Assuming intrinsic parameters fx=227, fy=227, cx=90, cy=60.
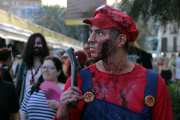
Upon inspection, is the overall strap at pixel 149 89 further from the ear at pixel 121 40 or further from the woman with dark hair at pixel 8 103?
the woman with dark hair at pixel 8 103

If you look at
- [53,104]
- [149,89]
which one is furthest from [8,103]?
[149,89]

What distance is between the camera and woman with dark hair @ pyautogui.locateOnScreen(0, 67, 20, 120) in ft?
8.73

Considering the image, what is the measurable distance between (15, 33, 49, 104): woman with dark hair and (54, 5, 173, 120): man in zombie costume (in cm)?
240

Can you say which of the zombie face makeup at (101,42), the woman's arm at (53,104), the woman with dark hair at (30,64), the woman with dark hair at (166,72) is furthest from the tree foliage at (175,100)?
the woman with dark hair at (166,72)

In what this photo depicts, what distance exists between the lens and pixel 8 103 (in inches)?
107

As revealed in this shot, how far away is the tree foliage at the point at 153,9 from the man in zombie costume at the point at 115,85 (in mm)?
2202

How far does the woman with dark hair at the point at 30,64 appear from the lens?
406 centimetres

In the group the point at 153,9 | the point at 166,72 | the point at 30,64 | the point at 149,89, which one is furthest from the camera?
the point at 166,72

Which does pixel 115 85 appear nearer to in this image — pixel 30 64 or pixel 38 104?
pixel 38 104

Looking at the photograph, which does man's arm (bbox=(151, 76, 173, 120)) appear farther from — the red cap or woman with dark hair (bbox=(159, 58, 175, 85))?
woman with dark hair (bbox=(159, 58, 175, 85))

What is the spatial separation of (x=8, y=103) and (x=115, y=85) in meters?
1.54

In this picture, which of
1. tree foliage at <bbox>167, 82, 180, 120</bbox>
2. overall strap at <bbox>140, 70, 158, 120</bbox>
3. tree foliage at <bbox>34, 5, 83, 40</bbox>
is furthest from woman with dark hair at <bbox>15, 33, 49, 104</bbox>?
tree foliage at <bbox>34, 5, 83, 40</bbox>

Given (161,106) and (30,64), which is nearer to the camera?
(161,106)

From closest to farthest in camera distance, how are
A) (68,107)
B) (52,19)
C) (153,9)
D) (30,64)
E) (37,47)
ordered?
(68,107) < (153,9) < (30,64) < (37,47) < (52,19)
